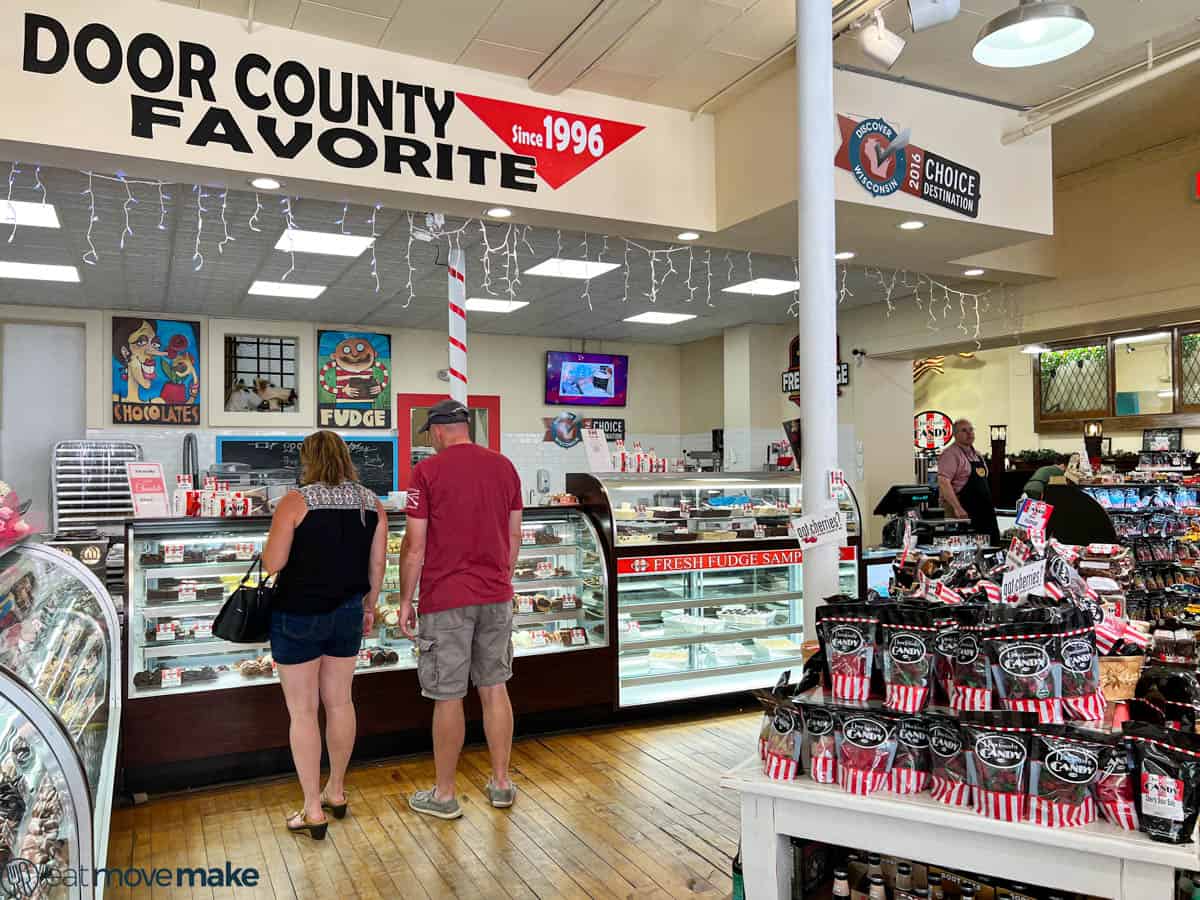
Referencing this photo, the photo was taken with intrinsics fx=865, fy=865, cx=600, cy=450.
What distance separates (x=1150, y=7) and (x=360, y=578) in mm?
4973

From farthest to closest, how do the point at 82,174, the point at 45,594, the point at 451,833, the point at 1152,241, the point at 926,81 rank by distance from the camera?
the point at 1152,241 → the point at 926,81 → the point at 82,174 → the point at 451,833 → the point at 45,594

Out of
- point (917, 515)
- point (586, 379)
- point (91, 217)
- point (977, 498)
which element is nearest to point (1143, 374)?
point (977, 498)

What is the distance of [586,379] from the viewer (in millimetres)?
11672

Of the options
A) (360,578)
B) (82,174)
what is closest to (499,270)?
(82,174)

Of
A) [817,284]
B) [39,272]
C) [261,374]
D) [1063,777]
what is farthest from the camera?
[261,374]

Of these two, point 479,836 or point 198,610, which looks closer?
point 479,836

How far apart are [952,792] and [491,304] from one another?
311 inches

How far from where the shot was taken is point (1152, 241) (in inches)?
270

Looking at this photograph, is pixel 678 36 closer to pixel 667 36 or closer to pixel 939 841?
pixel 667 36

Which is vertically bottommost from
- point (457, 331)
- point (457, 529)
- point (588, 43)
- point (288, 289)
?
point (457, 529)

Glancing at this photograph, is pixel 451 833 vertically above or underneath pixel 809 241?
underneath

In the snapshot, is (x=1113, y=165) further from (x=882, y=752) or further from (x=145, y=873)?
(x=145, y=873)

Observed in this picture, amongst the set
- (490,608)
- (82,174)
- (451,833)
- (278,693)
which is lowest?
(451,833)

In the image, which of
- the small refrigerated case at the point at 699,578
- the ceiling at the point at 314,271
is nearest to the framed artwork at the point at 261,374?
the ceiling at the point at 314,271
